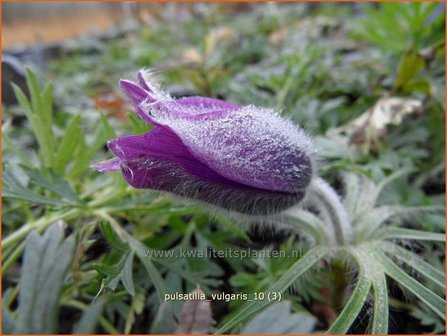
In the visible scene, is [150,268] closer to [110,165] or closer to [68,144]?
[110,165]

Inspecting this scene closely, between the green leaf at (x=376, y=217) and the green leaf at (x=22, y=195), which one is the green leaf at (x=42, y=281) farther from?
the green leaf at (x=376, y=217)

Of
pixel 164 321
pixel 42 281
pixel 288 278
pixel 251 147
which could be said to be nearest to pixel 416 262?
pixel 288 278

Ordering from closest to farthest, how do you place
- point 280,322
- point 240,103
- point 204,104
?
1. point 280,322
2. point 204,104
3. point 240,103

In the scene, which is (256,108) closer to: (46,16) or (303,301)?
(303,301)

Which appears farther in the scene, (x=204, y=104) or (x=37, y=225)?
(x=37, y=225)

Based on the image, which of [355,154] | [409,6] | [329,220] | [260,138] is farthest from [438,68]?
[260,138]

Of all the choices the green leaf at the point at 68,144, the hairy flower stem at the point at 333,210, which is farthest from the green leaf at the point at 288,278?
the green leaf at the point at 68,144
